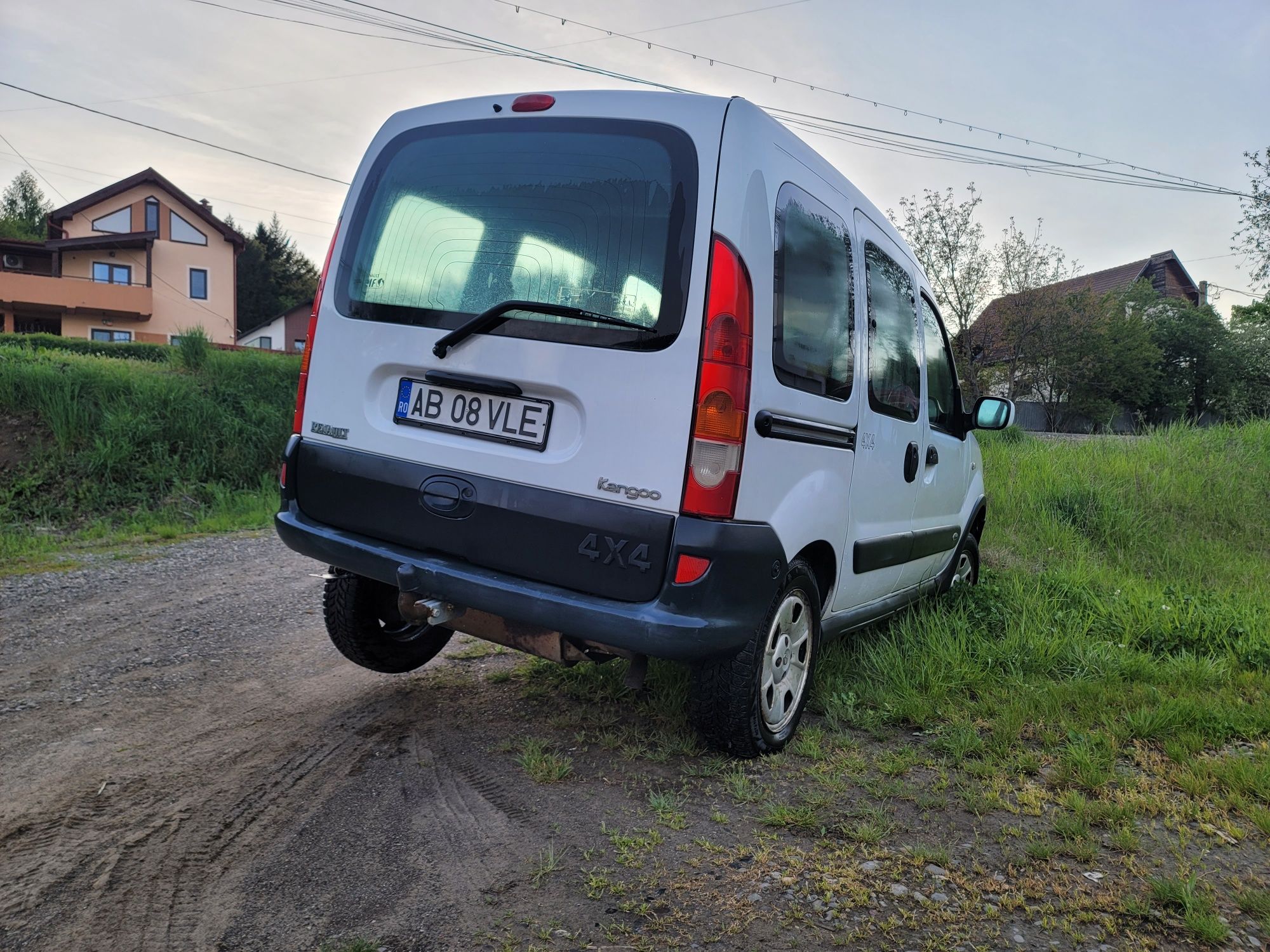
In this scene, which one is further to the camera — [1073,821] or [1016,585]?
[1016,585]

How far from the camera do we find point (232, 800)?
2.88 metres

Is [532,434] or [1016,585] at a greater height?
[532,434]

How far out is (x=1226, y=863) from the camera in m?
2.76

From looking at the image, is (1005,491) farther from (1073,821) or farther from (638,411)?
(638,411)

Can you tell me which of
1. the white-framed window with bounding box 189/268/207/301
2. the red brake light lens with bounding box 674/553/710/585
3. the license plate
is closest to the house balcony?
the white-framed window with bounding box 189/268/207/301

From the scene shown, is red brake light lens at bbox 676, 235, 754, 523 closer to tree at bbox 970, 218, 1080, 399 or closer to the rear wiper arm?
the rear wiper arm

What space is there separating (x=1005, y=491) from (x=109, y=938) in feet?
26.8

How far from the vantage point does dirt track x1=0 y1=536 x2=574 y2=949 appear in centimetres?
227

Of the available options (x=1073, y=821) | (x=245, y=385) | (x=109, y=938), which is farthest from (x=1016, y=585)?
(x=245, y=385)

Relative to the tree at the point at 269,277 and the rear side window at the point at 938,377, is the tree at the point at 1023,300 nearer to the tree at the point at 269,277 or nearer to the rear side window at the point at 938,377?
the rear side window at the point at 938,377

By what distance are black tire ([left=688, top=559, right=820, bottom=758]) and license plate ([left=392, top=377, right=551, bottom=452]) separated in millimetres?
937

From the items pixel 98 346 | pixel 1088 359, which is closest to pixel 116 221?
pixel 98 346

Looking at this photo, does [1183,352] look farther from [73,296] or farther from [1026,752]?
[73,296]

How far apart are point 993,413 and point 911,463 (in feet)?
3.32
